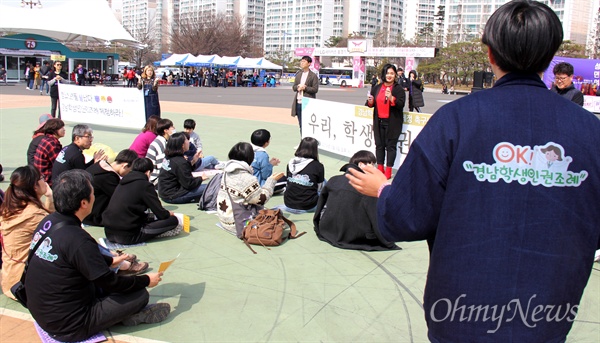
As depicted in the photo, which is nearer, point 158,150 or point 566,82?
point 566,82

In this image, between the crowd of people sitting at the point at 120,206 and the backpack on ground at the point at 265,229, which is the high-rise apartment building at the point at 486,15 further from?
the backpack on ground at the point at 265,229

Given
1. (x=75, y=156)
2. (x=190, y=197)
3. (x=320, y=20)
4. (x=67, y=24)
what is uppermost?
(x=320, y=20)

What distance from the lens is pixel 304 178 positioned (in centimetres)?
637

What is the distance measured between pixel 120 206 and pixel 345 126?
5398mm

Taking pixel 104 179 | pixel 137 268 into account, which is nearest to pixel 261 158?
pixel 104 179

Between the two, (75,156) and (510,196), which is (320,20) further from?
(510,196)

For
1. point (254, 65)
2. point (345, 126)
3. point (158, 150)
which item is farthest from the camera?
point (254, 65)

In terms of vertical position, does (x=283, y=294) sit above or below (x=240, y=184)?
below

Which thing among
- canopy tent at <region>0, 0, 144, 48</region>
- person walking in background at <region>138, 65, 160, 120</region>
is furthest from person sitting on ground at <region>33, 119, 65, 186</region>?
canopy tent at <region>0, 0, 144, 48</region>

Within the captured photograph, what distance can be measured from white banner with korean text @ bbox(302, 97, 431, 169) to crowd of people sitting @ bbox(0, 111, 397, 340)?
2.46 m

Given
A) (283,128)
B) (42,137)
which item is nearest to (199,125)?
(283,128)

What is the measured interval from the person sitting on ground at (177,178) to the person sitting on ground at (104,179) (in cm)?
81

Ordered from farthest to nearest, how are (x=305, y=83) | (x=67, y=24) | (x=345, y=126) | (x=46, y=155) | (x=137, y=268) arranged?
(x=67, y=24), (x=305, y=83), (x=345, y=126), (x=46, y=155), (x=137, y=268)

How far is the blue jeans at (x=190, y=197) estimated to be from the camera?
6.86 meters
